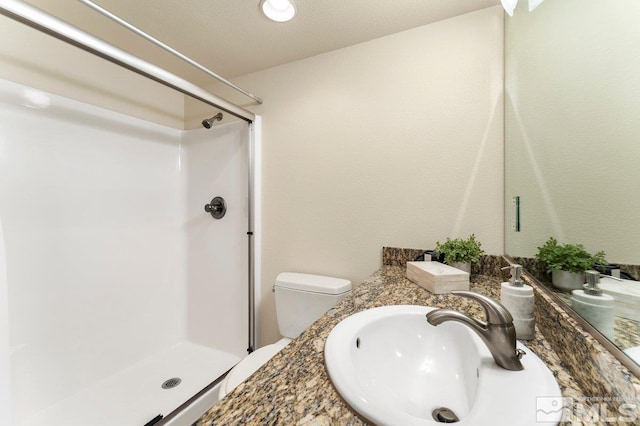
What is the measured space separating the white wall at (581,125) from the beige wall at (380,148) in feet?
0.79

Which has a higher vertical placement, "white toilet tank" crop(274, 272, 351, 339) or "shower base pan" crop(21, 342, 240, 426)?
"white toilet tank" crop(274, 272, 351, 339)

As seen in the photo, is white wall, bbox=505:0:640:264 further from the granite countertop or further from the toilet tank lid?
the toilet tank lid

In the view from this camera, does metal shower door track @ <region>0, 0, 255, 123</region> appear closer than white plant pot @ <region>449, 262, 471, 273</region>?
Yes

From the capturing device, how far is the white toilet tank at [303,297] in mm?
1335

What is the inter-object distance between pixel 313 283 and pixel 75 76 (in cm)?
175

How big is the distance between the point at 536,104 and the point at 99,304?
2275mm

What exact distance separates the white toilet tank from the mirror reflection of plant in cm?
86

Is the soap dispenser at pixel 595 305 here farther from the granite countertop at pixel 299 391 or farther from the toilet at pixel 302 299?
the toilet at pixel 302 299

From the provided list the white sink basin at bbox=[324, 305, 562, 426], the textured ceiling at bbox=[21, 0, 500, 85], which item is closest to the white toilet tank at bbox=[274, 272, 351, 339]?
the white sink basin at bbox=[324, 305, 562, 426]

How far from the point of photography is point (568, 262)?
2.07 feet

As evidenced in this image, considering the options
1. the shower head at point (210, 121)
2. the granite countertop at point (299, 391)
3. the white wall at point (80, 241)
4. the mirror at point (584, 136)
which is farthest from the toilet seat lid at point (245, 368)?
the shower head at point (210, 121)

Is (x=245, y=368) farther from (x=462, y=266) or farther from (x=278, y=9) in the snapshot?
(x=278, y=9)

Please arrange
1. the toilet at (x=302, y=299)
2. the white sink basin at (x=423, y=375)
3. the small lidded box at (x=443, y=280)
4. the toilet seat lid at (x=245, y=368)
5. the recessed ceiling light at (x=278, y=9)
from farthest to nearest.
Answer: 1. the toilet at (x=302, y=299)
2. the recessed ceiling light at (x=278, y=9)
3. the toilet seat lid at (x=245, y=368)
4. the small lidded box at (x=443, y=280)
5. the white sink basin at (x=423, y=375)

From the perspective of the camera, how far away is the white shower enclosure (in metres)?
1.17
